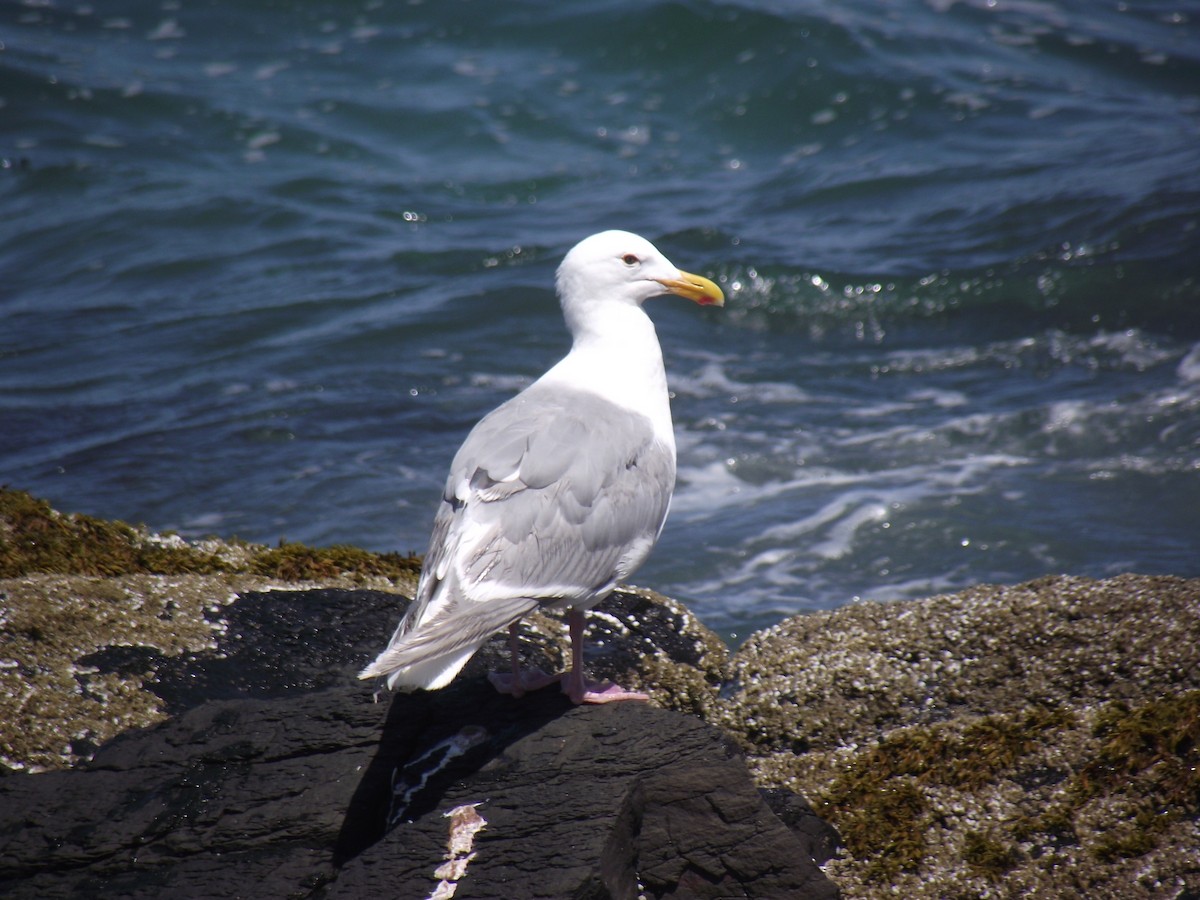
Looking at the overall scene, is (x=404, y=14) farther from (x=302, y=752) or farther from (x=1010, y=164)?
(x=302, y=752)

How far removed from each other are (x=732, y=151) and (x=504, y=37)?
5.09 meters

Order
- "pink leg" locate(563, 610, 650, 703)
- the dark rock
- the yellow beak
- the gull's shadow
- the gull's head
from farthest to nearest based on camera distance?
the yellow beak < the gull's head < "pink leg" locate(563, 610, 650, 703) < the gull's shadow < the dark rock

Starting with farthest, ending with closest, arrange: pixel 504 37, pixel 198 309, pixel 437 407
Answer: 1. pixel 504 37
2. pixel 198 309
3. pixel 437 407

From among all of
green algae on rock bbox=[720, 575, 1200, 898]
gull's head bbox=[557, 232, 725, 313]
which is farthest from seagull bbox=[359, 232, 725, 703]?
green algae on rock bbox=[720, 575, 1200, 898]

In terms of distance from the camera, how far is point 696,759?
12.7 ft

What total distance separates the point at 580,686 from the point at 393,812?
0.86 meters

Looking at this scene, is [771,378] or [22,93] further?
[22,93]

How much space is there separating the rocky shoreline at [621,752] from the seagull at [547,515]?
437mm

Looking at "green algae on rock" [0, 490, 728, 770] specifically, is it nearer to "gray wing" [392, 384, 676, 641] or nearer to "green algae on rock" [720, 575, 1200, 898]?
"green algae on rock" [720, 575, 1200, 898]

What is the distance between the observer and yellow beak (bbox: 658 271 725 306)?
5621 millimetres

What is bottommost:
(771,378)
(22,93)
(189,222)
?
(771,378)

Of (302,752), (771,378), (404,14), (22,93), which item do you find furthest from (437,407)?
(404,14)

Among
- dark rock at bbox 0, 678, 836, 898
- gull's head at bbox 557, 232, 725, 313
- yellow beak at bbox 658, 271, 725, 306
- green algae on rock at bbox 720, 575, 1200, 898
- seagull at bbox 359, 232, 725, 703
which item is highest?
gull's head at bbox 557, 232, 725, 313

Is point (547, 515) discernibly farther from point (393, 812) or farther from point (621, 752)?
point (393, 812)
